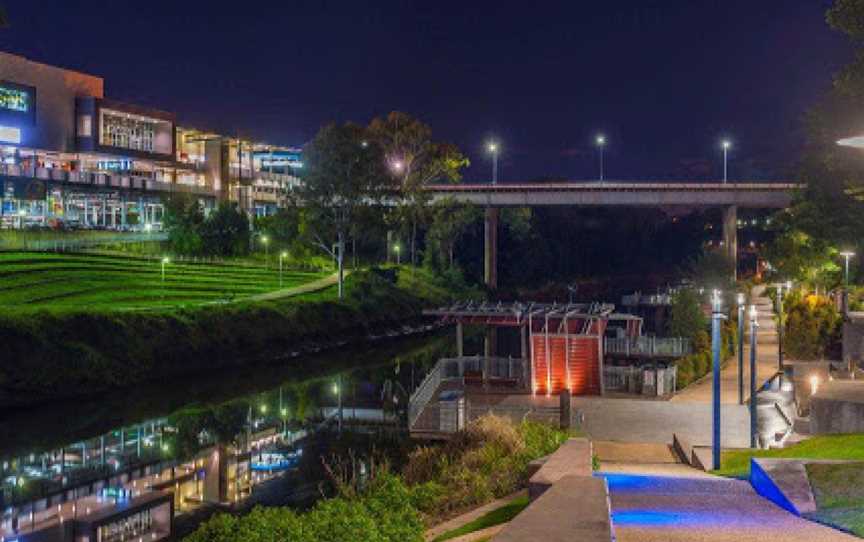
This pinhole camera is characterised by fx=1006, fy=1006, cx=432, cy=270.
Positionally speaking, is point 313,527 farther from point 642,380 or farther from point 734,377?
point 734,377

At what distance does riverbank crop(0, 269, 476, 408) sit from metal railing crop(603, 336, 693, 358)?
20.5 meters

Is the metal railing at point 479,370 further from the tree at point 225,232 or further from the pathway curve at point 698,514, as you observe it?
the tree at point 225,232

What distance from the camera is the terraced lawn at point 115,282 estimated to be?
196 ft

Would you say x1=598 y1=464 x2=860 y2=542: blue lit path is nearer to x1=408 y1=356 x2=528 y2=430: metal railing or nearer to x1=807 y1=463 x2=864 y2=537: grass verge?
x1=807 y1=463 x2=864 y2=537: grass verge

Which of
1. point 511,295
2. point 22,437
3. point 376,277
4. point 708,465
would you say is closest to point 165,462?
point 22,437

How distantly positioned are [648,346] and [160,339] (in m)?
→ 25.1

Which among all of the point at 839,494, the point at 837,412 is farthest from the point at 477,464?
the point at 839,494

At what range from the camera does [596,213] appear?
157 metres

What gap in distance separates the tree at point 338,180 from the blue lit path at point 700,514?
60.7 meters

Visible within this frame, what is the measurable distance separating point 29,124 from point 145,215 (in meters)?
20.2

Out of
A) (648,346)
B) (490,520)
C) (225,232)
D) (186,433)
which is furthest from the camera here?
(225,232)

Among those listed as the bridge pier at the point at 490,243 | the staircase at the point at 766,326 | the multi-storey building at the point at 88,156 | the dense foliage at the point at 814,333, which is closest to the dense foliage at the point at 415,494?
the dense foliage at the point at 814,333

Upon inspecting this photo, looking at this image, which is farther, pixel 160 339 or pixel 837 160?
pixel 160 339

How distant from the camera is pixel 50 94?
96.6 meters
